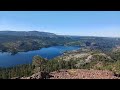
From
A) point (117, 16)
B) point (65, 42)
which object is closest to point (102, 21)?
point (117, 16)

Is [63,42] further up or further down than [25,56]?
further up

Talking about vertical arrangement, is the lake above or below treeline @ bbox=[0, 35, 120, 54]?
below

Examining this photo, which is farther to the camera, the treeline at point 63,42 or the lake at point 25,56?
the lake at point 25,56

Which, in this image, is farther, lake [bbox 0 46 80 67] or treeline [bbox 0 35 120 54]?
lake [bbox 0 46 80 67]

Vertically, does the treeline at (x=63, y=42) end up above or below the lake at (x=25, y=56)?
above

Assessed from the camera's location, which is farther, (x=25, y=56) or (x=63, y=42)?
(x=25, y=56)
